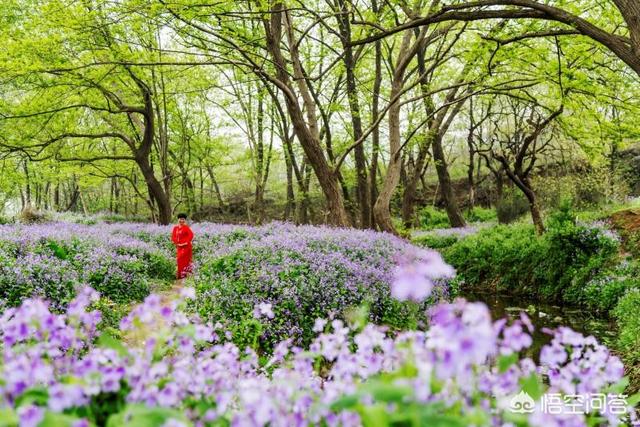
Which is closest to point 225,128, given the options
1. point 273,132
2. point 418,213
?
point 273,132

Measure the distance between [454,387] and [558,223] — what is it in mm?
14878

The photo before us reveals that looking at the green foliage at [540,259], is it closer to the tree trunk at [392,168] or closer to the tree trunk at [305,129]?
the tree trunk at [392,168]

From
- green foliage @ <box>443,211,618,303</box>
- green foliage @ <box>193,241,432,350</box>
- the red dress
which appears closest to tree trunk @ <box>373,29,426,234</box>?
green foliage @ <box>443,211,618,303</box>

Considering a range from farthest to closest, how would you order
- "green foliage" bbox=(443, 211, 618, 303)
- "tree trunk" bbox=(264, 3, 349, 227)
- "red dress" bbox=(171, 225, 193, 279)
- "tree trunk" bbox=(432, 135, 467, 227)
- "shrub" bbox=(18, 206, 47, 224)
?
"tree trunk" bbox=(432, 135, 467, 227) → "shrub" bbox=(18, 206, 47, 224) → "tree trunk" bbox=(264, 3, 349, 227) → "red dress" bbox=(171, 225, 193, 279) → "green foliage" bbox=(443, 211, 618, 303)

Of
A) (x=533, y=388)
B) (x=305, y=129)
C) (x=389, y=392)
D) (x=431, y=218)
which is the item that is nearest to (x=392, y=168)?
(x=305, y=129)

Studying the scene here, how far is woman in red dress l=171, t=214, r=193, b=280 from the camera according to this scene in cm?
1317

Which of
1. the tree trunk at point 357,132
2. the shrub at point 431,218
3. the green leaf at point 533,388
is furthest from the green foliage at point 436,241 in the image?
the green leaf at point 533,388

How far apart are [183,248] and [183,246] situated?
88 mm

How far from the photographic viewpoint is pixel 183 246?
13266 millimetres

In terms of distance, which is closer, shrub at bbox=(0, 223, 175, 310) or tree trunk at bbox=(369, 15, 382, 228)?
shrub at bbox=(0, 223, 175, 310)

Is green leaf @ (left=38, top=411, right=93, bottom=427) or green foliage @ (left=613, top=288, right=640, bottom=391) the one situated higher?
green leaf @ (left=38, top=411, right=93, bottom=427)

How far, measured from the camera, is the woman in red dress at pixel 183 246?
13172mm

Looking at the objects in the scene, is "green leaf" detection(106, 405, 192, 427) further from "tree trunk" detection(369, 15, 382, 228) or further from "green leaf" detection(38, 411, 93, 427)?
"tree trunk" detection(369, 15, 382, 228)

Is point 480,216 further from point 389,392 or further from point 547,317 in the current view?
point 389,392
